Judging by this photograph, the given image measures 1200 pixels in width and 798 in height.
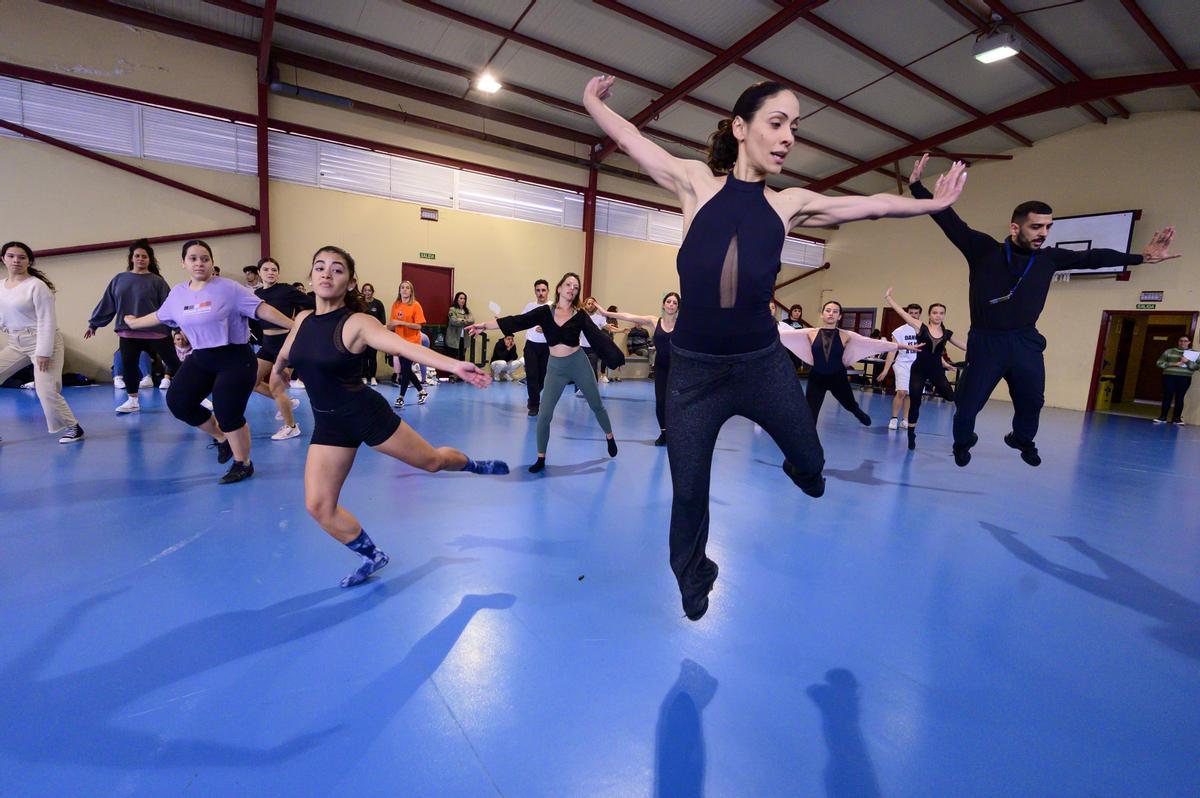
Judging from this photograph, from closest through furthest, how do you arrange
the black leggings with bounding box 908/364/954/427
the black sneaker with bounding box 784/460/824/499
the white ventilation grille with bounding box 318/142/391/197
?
the black sneaker with bounding box 784/460/824/499, the black leggings with bounding box 908/364/954/427, the white ventilation grille with bounding box 318/142/391/197

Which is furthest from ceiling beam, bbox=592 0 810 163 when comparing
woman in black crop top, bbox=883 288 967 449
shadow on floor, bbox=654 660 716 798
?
shadow on floor, bbox=654 660 716 798

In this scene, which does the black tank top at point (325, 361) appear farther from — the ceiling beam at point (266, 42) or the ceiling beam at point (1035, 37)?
the ceiling beam at point (1035, 37)

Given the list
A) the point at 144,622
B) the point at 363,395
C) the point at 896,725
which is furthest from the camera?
the point at 363,395

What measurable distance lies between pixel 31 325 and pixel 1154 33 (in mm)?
16118

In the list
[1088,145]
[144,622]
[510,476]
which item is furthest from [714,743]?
[1088,145]

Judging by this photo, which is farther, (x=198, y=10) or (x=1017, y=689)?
(x=198, y=10)

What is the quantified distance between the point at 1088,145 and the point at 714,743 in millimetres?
17605

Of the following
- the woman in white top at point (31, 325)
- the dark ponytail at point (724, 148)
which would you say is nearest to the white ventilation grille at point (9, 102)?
the woman in white top at point (31, 325)

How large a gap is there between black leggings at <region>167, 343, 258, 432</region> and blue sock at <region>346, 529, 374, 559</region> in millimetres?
2138

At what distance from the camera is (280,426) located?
20.6ft

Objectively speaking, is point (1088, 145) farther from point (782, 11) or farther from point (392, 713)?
point (392, 713)

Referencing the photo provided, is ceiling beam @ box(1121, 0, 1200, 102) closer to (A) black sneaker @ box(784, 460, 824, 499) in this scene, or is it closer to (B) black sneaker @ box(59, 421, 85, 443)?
(A) black sneaker @ box(784, 460, 824, 499)

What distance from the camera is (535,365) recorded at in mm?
7855

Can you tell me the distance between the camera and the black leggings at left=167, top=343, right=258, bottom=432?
4.05 meters
